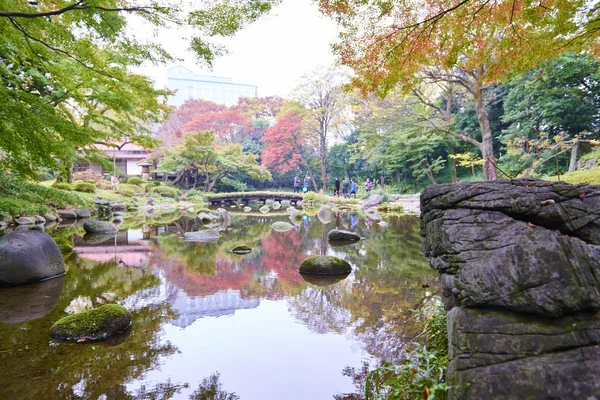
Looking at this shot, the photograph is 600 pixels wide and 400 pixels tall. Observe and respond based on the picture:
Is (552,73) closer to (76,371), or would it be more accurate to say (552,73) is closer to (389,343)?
(389,343)

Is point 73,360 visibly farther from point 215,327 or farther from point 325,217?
point 325,217

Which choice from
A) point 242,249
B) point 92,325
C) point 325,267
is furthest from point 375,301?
point 242,249

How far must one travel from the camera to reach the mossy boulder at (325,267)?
5785 mm

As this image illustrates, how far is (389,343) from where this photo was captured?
3.32 meters

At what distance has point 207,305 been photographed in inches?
178

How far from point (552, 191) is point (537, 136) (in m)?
16.4

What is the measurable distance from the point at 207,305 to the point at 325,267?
2.12 metres

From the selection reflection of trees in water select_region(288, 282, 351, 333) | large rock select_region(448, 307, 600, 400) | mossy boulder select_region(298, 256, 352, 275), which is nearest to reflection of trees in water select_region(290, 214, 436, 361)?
reflection of trees in water select_region(288, 282, 351, 333)

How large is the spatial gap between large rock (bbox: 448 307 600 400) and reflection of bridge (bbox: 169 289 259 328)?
3140 millimetres

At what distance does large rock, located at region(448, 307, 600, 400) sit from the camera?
1.54 meters

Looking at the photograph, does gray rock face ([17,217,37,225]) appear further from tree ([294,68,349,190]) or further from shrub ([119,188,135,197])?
tree ([294,68,349,190])

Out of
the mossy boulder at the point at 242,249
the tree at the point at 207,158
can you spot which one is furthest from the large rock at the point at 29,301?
the tree at the point at 207,158

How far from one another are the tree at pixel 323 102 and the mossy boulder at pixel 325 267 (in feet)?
58.8

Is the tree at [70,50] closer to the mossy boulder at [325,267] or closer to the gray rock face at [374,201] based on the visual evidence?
the mossy boulder at [325,267]
